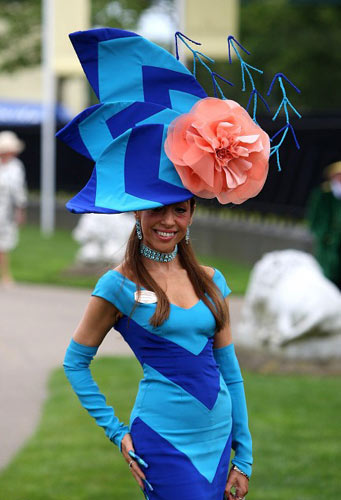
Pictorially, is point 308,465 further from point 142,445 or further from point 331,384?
point 142,445

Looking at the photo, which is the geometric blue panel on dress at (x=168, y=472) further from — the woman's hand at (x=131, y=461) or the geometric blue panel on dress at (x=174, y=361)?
the geometric blue panel on dress at (x=174, y=361)

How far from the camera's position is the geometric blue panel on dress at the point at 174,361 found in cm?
352

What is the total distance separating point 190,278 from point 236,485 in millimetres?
746

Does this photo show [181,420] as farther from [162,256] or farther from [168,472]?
[162,256]

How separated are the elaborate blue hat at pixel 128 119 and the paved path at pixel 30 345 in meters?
3.51

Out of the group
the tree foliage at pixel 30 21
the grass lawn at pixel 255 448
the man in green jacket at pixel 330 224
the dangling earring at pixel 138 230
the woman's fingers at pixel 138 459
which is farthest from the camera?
the tree foliage at pixel 30 21

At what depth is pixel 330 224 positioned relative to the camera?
1100cm

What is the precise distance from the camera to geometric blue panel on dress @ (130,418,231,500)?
3465mm

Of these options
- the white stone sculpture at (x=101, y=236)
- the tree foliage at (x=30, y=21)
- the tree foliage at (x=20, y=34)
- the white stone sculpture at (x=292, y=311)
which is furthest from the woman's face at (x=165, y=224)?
the tree foliage at (x=20, y=34)

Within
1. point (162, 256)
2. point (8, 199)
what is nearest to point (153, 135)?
point (162, 256)

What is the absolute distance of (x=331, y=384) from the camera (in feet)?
28.0

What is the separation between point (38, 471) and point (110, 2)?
22.4 metres

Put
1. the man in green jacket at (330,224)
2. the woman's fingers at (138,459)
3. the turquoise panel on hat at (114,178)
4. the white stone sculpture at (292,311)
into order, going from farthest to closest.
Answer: the man in green jacket at (330,224), the white stone sculpture at (292,311), the woman's fingers at (138,459), the turquoise panel on hat at (114,178)

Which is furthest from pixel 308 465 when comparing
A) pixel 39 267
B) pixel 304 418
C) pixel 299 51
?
pixel 299 51
